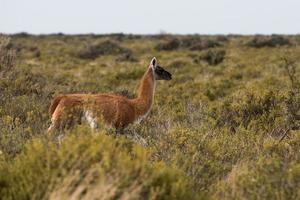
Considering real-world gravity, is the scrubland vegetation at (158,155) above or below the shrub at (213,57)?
above

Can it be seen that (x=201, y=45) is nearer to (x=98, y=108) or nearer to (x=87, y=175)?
(x=98, y=108)

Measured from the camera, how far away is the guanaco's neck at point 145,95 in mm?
9164

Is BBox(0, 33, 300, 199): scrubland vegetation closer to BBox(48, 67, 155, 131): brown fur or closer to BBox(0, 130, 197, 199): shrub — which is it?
BBox(0, 130, 197, 199): shrub

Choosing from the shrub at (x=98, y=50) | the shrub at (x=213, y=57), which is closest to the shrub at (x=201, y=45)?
the shrub at (x=98, y=50)

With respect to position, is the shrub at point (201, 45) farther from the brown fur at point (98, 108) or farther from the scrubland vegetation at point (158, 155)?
the brown fur at point (98, 108)

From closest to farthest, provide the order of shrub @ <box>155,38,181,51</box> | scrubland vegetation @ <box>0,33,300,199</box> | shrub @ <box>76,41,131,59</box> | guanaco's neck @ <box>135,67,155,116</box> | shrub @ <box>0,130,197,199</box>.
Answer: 1. shrub @ <box>0,130,197,199</box>
2. scrubland vegetation @ <box>0,33,300,199</box>
3. guanaco's neck @ <box>135,67,155,116</box>
4. shrub @ <box>76,41,131,59</box>
5. shrub @ <box>155,38,181,51</box>

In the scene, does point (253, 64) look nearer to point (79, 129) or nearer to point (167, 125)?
point (167, 125)

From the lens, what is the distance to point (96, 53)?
121ft

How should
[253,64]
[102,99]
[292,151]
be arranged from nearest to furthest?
[292,151] → [102,99] → [253,64]

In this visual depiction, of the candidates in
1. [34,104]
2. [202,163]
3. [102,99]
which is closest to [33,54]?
[34,104]

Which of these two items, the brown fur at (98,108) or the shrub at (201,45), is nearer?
the brown fur at (98,108)

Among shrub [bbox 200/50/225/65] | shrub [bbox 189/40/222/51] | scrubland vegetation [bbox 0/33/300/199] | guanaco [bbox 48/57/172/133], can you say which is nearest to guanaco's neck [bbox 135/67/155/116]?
guanaco [bbox 48/57/172/133]

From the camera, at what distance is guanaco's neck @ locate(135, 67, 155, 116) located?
916cm

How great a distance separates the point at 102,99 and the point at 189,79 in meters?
13.6
